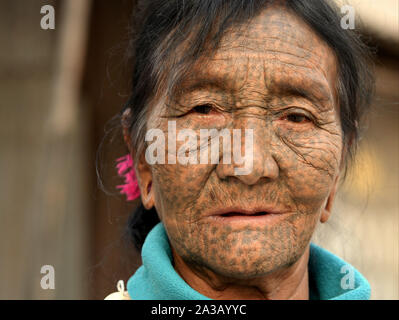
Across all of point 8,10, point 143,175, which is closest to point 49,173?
point 8,10

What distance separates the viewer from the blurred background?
496 cm

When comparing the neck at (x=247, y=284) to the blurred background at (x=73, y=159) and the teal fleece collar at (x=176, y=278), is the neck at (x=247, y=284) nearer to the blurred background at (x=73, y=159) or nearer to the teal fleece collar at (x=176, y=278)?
the teal fleece collar at (x=176, y=278)

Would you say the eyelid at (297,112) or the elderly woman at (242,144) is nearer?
the elderly woman at (242,144)

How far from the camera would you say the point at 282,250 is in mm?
2033

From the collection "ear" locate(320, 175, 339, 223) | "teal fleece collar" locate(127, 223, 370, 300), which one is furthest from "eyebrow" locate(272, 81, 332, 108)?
"teal fleece collar" locate(127, 223, 370, 300)

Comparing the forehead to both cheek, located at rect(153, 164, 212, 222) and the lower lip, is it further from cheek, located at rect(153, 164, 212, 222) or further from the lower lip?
the lower lip

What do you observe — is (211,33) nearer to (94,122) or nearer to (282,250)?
(282,250)

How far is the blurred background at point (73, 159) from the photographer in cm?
496

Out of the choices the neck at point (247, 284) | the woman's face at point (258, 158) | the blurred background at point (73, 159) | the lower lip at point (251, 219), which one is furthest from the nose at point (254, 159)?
the blurred background at point (73, 159)

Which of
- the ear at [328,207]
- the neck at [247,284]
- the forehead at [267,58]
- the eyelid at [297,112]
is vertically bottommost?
the neck at [247,284]

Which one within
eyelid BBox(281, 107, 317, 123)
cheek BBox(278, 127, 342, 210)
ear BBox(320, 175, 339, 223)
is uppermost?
eyelid BBox(281, 107, 317, 123)

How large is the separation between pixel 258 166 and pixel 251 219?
0.19 metres

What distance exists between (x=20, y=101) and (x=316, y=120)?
3.78m
